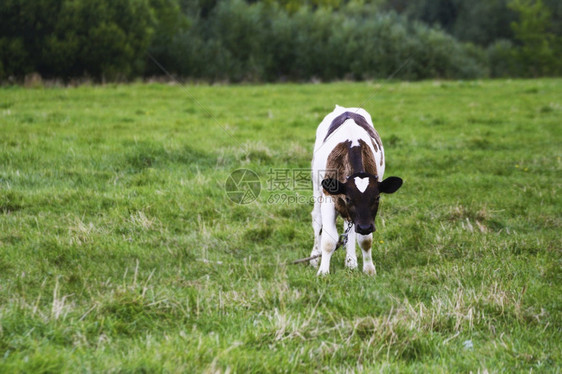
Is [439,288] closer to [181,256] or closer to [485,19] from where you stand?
[181,256]

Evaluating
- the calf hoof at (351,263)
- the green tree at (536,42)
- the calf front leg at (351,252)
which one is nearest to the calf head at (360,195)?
the calf front leg at (351,252)

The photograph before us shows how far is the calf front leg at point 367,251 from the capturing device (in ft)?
20.7

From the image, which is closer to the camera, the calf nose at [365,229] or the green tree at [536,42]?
the calf nose at [365,229]

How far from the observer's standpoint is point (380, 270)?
21.6ft

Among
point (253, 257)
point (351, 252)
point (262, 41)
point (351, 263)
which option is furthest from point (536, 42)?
point (253, 257)

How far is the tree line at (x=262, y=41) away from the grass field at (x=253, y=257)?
14591mm

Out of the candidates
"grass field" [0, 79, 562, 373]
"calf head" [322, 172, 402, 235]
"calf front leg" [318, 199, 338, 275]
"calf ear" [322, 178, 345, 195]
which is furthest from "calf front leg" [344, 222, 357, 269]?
"calf ear" [322, 178, 345, 195]

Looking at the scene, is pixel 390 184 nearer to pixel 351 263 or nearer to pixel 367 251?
pixel 367 251

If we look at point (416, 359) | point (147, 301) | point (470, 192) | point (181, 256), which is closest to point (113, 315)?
point (147, 301)

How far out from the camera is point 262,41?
49688 mm

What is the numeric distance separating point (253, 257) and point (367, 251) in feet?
4.91

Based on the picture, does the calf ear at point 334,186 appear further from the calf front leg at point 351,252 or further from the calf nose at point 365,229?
the calf front leg at point 351,252

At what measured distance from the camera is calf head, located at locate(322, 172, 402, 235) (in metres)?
5.66

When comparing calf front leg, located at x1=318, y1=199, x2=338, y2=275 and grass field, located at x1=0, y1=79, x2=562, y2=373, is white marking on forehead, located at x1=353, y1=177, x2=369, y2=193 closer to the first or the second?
calf front leg, located at x1=318, y1=199, x2=338, y2=275
